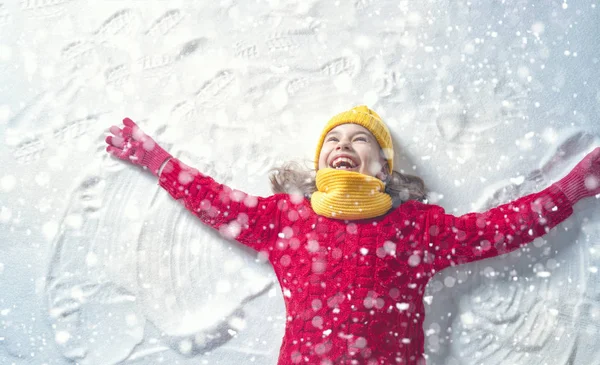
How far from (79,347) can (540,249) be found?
1.23 metres

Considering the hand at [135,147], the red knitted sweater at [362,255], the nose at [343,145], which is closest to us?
the red knitted sweater at [362,255]

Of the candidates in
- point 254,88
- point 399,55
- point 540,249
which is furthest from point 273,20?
point 540,249

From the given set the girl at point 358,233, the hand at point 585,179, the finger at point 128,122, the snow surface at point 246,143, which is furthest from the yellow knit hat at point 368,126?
the finger at point 128,122

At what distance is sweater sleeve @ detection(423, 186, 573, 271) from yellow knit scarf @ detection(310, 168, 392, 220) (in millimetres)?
142

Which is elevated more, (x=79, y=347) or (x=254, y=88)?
(x=254, y=88)

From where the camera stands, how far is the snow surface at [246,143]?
1411mm

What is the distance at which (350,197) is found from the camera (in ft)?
4.18

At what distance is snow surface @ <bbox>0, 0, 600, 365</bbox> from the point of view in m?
1.41

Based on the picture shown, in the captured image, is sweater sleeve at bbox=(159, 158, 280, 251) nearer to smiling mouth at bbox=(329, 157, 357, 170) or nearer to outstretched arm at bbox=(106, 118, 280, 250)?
outstretched arm at bbox=(106, 118, 280, 250)

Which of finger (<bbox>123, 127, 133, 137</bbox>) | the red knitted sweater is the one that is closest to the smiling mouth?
the red knitted sweater

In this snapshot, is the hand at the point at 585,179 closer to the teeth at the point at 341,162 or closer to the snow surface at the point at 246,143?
the snow surface at the point at 246,143

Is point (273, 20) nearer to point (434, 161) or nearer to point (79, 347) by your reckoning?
point (434, 161)

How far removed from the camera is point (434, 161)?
151 cm

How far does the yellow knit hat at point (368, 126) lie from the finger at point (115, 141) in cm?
55
